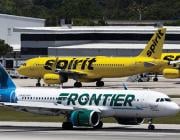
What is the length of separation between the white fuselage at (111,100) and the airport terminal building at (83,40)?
99372 millimetres

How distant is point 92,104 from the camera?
60.5m

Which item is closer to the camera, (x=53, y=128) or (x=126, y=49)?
(x=53, y=128)

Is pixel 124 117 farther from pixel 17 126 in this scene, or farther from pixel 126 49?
pixel 126 49

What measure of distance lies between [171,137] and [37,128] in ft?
36.6

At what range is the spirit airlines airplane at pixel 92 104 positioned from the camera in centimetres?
A: 5850

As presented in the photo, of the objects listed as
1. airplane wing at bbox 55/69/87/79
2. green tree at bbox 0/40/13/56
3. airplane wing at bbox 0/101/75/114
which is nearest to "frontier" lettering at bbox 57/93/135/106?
airplane wing at bbox 0/101/75/114

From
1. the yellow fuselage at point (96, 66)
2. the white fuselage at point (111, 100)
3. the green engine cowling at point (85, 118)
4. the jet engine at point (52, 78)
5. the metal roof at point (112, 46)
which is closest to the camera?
the white fuselage at point (111, 100)

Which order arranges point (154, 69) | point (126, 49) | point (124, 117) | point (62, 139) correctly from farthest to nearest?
point (126, 49)
point (154, 69)
point (124, 117)
point (62, 139)

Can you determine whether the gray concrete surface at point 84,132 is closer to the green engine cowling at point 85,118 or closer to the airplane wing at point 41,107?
the green engine cowling at point 85,118

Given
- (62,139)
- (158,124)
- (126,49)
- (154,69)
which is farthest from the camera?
(126,49)

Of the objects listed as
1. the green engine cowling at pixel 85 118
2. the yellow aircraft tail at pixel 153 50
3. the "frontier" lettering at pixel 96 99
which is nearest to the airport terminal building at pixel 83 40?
the yellow aircraft tail at pixel 153 50

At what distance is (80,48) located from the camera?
16300 centimetres

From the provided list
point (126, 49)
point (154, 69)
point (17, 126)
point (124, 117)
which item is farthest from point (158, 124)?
point (126, 49)

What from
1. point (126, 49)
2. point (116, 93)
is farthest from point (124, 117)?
point (126, 49)
